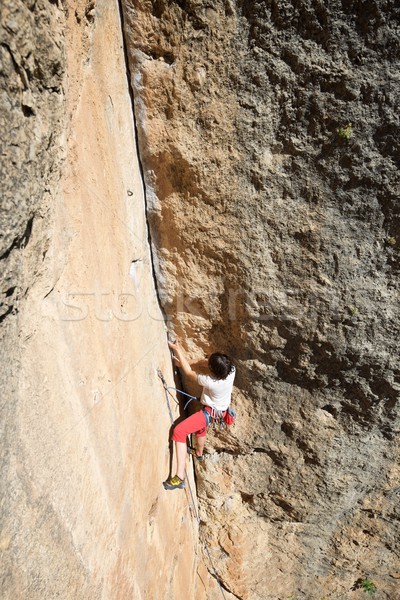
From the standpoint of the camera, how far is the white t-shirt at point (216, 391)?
105 inches

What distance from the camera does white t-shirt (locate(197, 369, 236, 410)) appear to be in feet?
8.75

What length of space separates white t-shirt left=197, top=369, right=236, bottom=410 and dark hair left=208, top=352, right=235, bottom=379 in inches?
1.8

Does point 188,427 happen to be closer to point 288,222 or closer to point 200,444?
point 200,444

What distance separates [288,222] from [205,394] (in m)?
Answer: 1.28

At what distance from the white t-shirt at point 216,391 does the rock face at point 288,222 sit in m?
0.13

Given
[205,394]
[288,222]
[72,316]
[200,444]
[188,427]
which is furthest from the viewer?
[200,444]

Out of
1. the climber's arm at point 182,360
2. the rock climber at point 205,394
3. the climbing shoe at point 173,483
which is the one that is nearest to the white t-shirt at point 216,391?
the rock climber at point 205,394

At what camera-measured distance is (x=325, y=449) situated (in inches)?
113

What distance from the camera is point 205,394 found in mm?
2773

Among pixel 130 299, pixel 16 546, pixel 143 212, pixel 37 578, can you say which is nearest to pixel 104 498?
pixel 37 578

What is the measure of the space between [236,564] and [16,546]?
320 centimetres

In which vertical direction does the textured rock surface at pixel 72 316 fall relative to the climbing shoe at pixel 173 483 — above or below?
above

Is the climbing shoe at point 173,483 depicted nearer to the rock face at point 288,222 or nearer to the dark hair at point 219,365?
the rock face at point 288,222

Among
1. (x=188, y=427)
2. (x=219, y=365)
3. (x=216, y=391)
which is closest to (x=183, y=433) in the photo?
(x=188, y=427)
